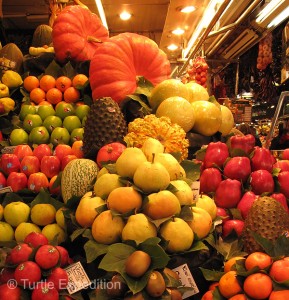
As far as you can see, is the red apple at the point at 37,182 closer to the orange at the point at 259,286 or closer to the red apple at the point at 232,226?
the red apple at the point at 232,226

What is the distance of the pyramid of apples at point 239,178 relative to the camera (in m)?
1.75

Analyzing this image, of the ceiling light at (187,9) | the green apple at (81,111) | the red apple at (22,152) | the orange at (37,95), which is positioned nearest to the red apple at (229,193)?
the red apple at (22,152)

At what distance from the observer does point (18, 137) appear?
2.59m

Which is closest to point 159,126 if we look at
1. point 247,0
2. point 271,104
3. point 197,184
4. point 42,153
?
point 197,184

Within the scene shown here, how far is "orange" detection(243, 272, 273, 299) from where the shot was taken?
46.3 inches

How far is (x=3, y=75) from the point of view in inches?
121

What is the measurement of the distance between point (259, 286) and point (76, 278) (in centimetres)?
62

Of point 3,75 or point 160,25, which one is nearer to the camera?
point 3,75

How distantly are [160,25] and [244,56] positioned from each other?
2084 millimetres

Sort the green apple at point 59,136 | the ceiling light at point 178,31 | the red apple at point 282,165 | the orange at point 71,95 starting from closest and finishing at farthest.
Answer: the red apple at point 282,165, the green apple at point 59,136, the orange at point 71,95, the ceiling light at point 178,31

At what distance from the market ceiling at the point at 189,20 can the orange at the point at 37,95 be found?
247 cm

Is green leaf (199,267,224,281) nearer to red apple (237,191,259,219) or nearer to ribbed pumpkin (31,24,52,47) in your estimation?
red apple (237,191,259,219)

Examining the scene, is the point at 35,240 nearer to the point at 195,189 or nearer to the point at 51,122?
the point at 195,189

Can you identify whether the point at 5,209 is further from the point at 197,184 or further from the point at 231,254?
the point at 231,254
